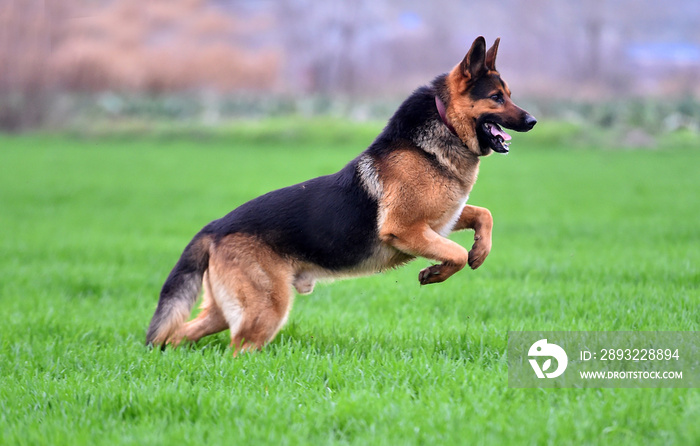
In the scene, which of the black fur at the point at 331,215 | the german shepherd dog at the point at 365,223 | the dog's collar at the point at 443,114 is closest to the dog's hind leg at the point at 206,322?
the german shepherd dog at the point at 365,223

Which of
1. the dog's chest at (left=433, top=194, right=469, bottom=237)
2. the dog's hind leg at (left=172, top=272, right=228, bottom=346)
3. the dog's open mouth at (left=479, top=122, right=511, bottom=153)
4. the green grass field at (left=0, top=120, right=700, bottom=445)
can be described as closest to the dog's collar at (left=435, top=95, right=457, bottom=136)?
the dog's open mouth at (left=479, top=122, right=511, bottom=153)

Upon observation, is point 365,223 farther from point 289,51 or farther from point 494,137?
point 289,51

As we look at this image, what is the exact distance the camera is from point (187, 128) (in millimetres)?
30094

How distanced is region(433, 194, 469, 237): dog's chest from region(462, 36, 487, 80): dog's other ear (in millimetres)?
865

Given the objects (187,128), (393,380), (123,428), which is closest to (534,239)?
(393,380)

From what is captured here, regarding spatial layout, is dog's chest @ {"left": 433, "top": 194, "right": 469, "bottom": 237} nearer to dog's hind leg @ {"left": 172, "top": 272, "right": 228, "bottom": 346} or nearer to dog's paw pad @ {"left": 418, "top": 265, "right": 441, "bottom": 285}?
dog's paw pad @ {"left": 418, "top": 265, "right": 441, "bottom": 285}

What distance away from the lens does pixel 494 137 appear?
15.8 ft

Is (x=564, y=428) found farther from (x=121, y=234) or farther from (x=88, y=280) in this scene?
(x=121, y=234)

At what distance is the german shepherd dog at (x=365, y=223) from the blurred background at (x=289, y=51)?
26.1m

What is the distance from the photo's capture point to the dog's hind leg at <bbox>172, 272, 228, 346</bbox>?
5066mm

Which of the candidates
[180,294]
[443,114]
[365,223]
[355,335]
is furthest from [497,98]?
[180,294]

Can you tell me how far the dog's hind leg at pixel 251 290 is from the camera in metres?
4.78

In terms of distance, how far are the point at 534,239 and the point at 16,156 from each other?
715 inches

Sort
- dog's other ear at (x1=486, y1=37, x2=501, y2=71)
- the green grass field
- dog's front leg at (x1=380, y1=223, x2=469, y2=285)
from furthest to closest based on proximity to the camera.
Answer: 1. dog's other ear at (x1=486, y1=37, x2=501, y2=71)
2. dog's front leg at (x1=380, y1=223, x2=469, y2=285)
3. the green grass field
